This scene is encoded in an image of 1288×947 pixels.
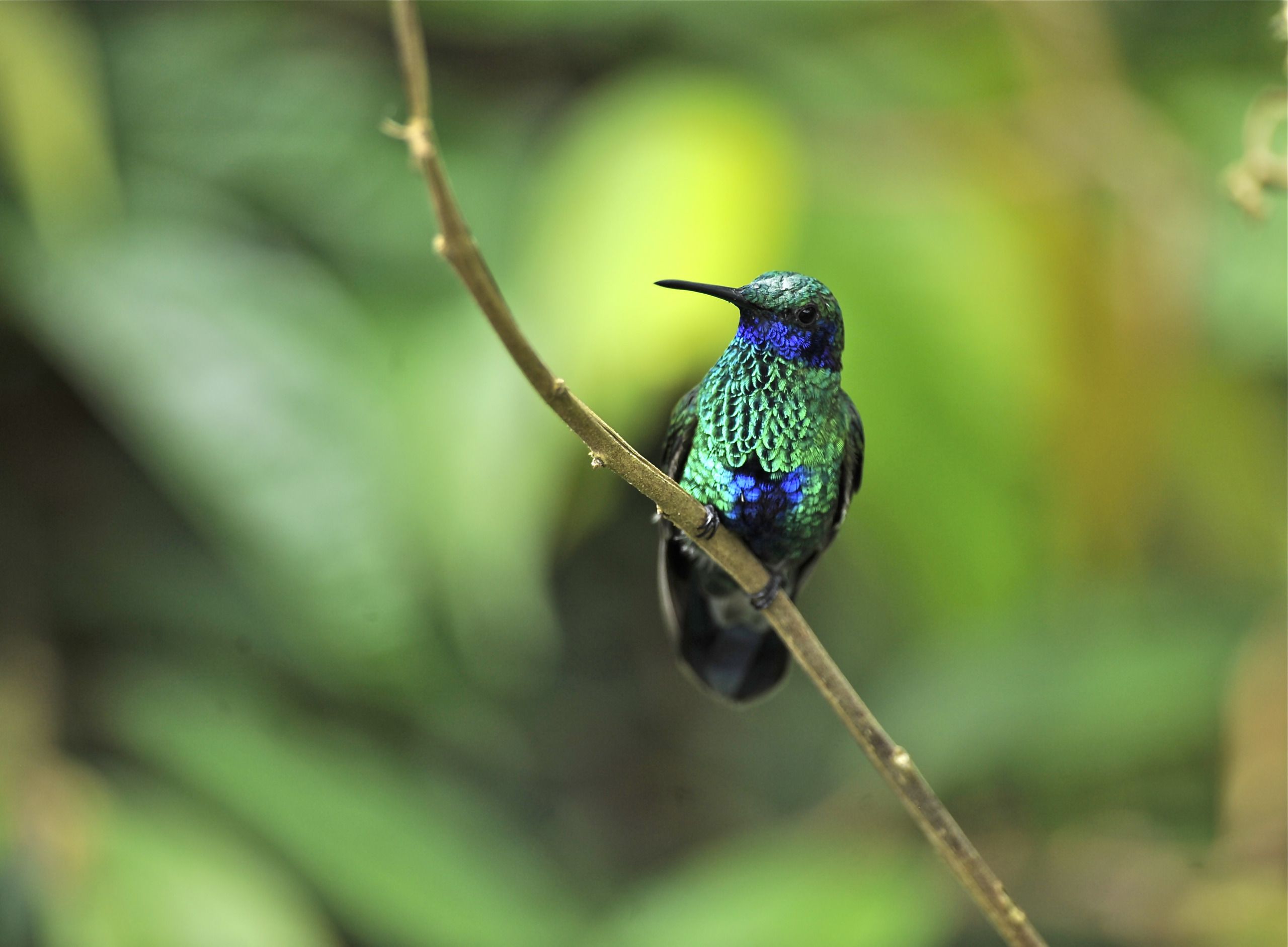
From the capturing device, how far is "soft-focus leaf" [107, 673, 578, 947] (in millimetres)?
1932

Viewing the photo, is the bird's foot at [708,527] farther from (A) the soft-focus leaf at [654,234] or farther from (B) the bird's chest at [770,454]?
(A) the soft-focus leaf at [654,234]

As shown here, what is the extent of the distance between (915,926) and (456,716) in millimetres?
871

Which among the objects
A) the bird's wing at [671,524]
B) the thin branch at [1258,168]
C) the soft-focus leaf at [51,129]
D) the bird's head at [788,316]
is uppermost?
the soft-focus leaf at [51,129]

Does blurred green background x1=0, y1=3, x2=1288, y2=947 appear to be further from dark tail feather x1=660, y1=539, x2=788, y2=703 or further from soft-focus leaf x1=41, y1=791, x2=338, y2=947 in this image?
dark tail feather x1=660, y1=539, x2=788, y2=703

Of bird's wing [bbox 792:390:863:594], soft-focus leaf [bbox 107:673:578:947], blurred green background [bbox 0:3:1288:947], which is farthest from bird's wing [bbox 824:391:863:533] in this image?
soft-focus leaf [bbox 107:673:578:947]

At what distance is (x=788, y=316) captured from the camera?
0.60 m

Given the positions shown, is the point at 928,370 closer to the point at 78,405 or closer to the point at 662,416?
the point at 662,416

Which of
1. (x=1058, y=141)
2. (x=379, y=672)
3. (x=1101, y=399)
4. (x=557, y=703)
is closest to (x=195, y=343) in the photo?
(x=379, y=672)

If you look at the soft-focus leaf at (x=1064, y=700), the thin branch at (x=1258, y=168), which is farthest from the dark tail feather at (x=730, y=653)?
the soft-focus leaf at (x=1064, y=700)

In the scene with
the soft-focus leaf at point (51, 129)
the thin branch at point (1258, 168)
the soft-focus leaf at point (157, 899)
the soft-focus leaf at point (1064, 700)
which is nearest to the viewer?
the thin branch at point (1258, 168)

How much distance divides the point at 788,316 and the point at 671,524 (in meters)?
0.18

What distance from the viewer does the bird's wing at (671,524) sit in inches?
31.0

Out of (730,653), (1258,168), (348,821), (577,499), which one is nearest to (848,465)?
(730,653)

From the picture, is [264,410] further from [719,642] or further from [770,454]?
[770,454]
